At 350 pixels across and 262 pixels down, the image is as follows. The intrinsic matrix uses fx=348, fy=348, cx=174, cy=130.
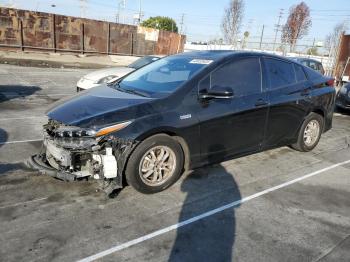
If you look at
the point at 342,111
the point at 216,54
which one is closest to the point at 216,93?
the point at 216,54

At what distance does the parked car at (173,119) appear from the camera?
12.6 feet

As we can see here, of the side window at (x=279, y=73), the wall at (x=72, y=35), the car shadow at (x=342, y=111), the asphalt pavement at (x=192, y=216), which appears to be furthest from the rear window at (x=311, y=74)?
the wall at (x=72, y=35)

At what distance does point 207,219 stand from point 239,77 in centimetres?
207

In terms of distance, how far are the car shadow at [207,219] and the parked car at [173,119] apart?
287mm

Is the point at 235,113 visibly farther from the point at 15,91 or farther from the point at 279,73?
the point at 15,91

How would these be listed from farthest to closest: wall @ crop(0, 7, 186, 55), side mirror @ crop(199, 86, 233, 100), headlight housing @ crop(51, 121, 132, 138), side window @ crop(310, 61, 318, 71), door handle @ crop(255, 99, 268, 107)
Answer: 1. wall @ crop(0, 7, 186, 55)
2. side window @ crop(310, 61, 318, 71)
3. door handle @ crop(255, 99, 268, 107)
4. side mirror @ crop(199, 86, 233, 100)
5. headlight housing @ crop(51, 121, 132, 138)

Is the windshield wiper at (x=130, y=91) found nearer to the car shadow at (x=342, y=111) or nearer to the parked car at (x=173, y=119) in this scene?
the parked car at (x=173, y=119)

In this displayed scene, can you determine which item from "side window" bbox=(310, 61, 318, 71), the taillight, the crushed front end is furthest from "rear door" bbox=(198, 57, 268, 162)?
"side window" bbox=(310, 61, 318, 71)

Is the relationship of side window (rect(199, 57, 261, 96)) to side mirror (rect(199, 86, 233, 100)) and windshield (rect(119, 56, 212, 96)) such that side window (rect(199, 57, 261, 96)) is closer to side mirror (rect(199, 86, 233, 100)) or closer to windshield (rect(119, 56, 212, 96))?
side mirror (rect(199, 86, 233, 100))

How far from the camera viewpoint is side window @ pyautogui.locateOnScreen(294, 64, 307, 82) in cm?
571

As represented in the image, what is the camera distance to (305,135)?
238 inches

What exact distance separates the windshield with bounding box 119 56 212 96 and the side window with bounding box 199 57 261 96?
0.21 meters

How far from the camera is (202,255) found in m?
3.10

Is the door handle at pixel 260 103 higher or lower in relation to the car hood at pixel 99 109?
higher
